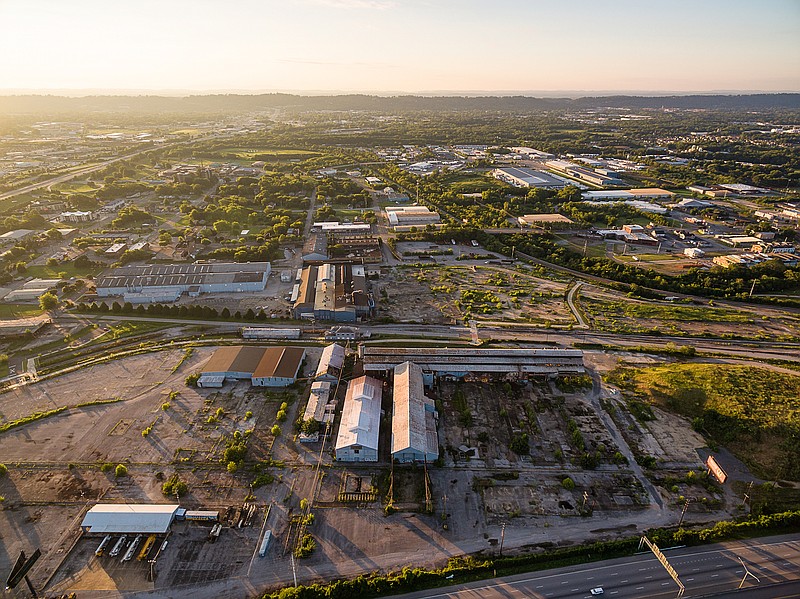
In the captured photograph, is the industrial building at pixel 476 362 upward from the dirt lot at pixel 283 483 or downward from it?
upward

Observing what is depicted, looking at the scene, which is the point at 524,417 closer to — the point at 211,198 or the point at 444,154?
the point at 211,198

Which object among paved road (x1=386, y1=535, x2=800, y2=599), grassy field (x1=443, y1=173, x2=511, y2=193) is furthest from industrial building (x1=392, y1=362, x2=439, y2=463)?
grassy field (x1=443, y1=173, x2=511, y2=193)

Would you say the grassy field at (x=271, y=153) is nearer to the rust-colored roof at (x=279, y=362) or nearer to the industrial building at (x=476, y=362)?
the rust-colored roof at (x=279, y=362)

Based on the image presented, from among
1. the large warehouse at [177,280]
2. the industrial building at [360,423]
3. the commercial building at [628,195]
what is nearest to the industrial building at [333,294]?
the large warehouse at [177,280]

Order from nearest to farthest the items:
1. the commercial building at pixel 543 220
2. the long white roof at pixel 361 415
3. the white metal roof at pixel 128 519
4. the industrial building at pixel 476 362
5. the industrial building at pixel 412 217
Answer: the white metal roof at pixel 128 519
the long white roof at pixel 361 415
the industrial building at pixel 476 362
the commercial building at pixel 543 220
the industrial building at pixel 412 217

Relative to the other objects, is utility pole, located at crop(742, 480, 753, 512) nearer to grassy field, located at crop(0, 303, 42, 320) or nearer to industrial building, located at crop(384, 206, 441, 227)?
industrial building, located at crop(384, 206, 441, 227)

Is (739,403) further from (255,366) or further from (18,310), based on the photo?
(18,310)

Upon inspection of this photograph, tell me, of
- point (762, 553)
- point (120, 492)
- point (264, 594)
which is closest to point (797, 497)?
point (762, 553)
